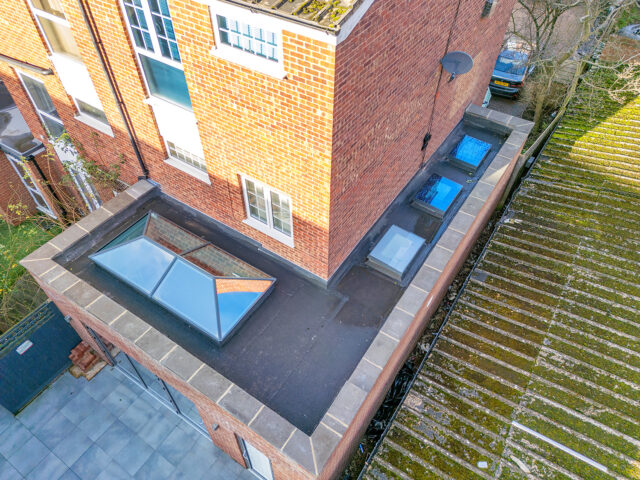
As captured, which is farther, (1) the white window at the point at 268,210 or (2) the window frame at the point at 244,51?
(1) the white window at the point at 268,210

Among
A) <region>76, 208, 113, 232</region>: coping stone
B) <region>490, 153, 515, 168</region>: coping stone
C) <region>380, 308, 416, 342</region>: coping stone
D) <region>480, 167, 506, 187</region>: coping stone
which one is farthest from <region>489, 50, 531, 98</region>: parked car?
<region>76, 208, 113, 232</region>: coping stone

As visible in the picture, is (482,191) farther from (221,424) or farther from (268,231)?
(221,424)

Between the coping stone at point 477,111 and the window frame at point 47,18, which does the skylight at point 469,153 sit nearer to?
the coping stone at point 477,111

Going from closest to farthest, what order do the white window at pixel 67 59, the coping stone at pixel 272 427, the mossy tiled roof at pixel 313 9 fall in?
the mossy tiled roof at pixel 313 9 → the coping stone at pixel 272 427 → the white window at pixel 67 59

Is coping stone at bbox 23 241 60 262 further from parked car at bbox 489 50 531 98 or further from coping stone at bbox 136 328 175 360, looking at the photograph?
parked car at bbox 489 50 531 98

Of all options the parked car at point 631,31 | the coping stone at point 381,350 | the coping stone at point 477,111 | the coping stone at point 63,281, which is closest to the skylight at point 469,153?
the coping stone at point 477,111
